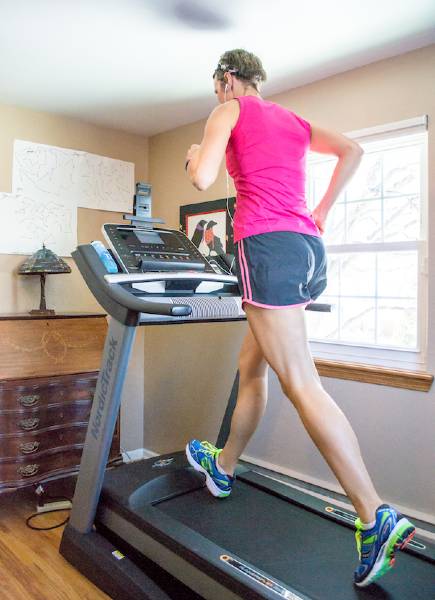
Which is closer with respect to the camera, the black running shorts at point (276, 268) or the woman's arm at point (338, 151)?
the black running shorts at point (276, 268)

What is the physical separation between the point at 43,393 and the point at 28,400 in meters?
0.08

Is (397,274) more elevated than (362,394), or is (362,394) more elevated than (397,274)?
(397,274)

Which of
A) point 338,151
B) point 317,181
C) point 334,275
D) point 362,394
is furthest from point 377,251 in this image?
point 338,151

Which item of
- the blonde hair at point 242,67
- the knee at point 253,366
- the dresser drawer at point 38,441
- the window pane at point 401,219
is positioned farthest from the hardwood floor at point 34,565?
the window pane at point 401,219

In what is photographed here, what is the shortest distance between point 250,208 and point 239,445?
0.94 meters

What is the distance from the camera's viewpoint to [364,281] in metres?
2.58

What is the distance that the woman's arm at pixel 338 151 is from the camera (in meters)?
1.71

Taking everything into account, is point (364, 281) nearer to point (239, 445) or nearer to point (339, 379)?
point (339, 379)

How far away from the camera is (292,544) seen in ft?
5.64

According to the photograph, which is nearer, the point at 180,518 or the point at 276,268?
the point at 276,268

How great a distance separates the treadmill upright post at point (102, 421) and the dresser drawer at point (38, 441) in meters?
0.68

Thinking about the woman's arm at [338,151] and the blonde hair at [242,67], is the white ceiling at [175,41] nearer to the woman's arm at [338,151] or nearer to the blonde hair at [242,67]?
the blonde hair at [242,67]

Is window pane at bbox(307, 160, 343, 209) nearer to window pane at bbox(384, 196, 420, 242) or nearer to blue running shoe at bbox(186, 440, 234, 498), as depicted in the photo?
window pane at bbox(384, 196, 420, 242)

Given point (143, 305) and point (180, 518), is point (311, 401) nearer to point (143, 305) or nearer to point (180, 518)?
point (143, 305)
